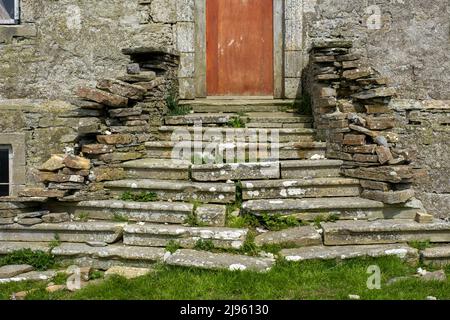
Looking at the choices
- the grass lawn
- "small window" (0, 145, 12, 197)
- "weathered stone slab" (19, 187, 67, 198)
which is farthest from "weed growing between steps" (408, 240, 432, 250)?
"small window" (0, 145, 12, 197)

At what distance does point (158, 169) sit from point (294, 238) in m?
1.91

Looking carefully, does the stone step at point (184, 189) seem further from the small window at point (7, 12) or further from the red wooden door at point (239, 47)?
the small window at point (7, 12)

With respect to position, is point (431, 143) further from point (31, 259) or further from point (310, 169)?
point (31, 259)

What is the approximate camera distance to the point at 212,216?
4.56 metres

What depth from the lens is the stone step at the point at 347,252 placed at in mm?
4109

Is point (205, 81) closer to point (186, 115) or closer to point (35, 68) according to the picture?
point (186, 115)

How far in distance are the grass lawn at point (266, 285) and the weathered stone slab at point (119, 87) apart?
2.46 m

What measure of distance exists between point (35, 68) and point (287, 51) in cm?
407

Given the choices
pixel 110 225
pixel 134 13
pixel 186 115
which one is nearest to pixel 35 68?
pixel 134 13

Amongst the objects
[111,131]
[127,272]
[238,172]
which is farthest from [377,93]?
[127,272]

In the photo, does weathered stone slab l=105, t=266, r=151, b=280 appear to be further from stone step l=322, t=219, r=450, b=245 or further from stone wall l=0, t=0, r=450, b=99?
stone wall l=0, t=0, r=450, b=99

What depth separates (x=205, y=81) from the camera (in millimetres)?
7391

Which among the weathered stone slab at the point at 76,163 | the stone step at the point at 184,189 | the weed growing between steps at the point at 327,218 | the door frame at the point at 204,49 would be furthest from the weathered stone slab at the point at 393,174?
the weathered stone slab at the point at 76,163

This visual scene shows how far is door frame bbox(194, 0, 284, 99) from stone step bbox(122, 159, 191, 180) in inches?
88.5
